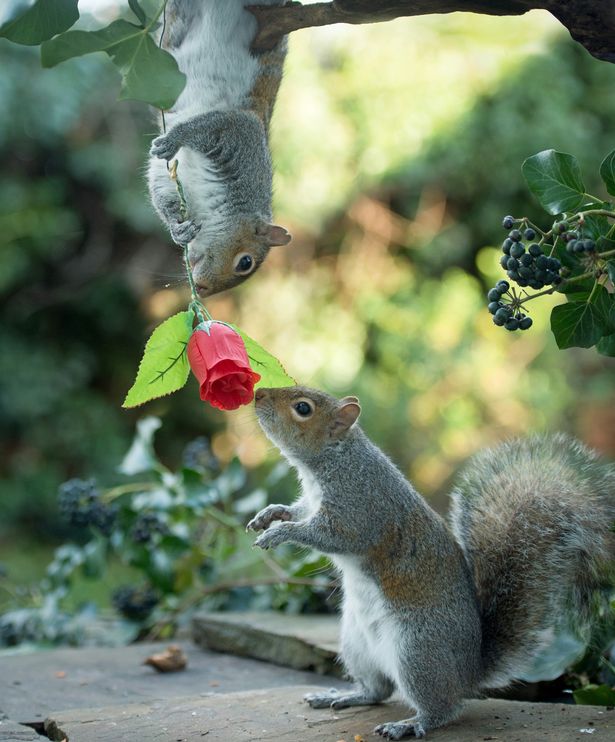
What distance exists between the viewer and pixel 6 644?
3.16 meters

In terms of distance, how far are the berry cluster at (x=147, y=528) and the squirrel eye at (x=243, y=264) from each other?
3.77 feet

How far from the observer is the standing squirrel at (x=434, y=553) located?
179cm

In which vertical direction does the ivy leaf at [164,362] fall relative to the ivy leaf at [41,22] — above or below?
below

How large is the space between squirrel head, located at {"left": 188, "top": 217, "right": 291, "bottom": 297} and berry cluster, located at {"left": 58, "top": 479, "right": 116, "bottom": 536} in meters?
1.10

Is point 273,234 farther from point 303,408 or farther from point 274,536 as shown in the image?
point 274,536

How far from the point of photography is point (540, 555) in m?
1.85

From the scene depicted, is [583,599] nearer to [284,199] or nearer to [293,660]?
[293,660]

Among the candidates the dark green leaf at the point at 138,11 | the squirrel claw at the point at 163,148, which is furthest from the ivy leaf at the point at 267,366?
the dark green leaf at the point at 138,11

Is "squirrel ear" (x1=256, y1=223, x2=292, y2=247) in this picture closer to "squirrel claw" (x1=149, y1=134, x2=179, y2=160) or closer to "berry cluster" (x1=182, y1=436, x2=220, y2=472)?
"squirrel claw" (x1=149, y1=134, x2=179, y2=160)

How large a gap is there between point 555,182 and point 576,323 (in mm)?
223

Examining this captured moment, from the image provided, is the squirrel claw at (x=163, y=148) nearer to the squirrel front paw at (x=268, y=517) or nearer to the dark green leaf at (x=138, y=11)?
the dark green leaf at (x=138, y=11)

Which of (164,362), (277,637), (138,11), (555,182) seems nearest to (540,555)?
(555,182)

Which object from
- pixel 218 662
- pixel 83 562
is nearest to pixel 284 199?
pixel 83 562

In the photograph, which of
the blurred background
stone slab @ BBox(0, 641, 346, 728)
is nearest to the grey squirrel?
stone slab @ BBox(0, 641, 346, 728)
